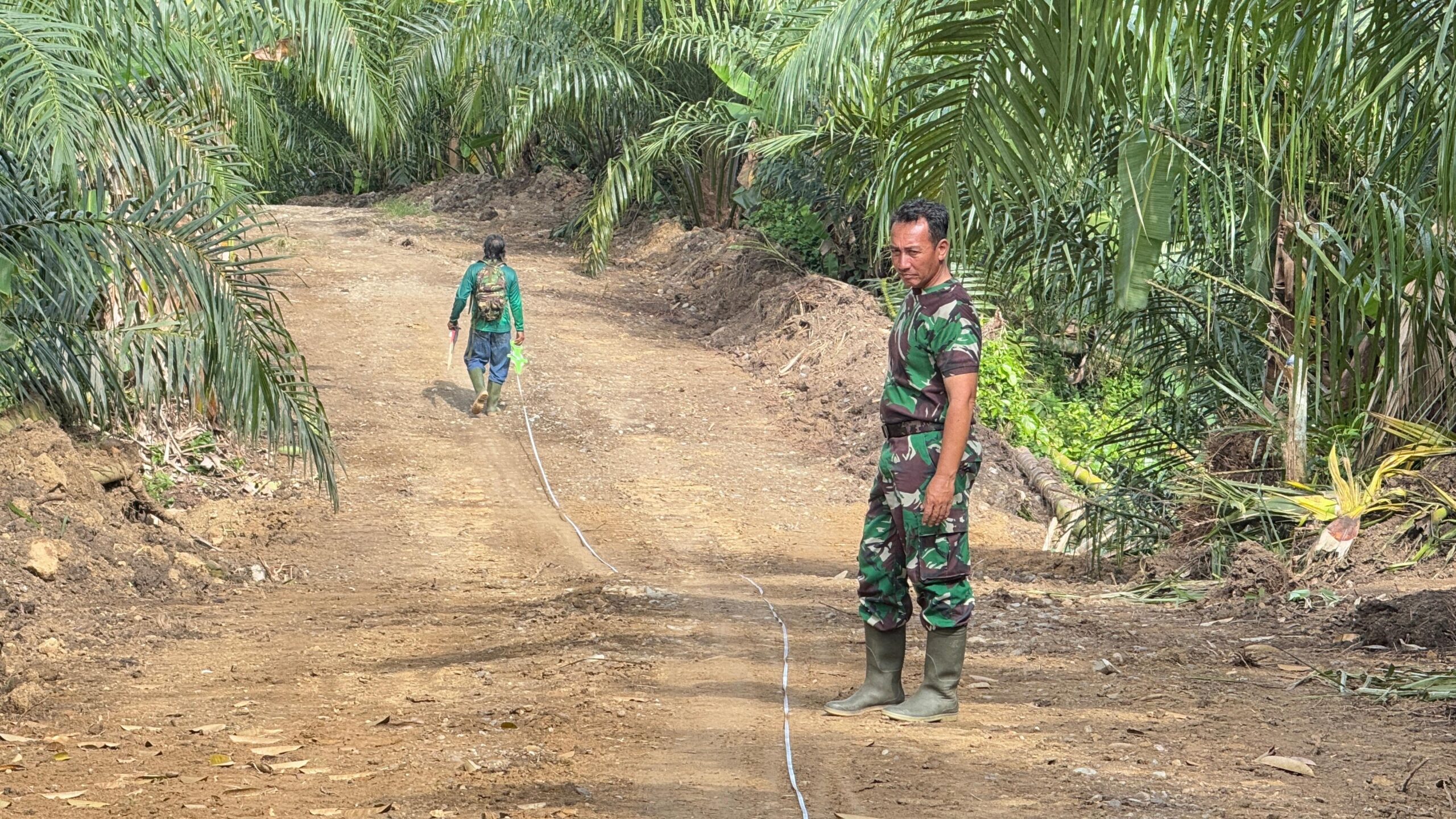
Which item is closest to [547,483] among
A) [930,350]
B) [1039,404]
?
[930,350]

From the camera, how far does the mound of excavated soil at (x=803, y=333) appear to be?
11531mm

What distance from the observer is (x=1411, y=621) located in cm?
538

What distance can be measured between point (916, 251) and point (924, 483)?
0.73m

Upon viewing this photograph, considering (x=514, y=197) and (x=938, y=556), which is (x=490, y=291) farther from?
(x=514, y=197)

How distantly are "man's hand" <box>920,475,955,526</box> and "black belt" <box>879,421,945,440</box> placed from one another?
0.17 m

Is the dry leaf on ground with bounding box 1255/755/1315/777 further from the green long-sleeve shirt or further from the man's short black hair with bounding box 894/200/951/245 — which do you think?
the green long-sleeve shirt

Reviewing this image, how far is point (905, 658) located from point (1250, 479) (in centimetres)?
300

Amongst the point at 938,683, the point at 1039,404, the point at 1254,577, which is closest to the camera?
the point at 938,683

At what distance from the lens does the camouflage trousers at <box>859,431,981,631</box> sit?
431 cm

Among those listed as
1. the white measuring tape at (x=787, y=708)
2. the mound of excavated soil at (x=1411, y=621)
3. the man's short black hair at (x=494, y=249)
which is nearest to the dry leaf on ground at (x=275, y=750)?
the white measuring tape at (x=787, y=708)

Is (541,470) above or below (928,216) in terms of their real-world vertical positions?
below

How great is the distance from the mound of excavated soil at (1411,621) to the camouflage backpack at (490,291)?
7551mm

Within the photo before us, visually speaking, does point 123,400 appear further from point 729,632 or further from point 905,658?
point 905,658

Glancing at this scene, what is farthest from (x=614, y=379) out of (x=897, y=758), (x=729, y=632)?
(x=897, y=758)
